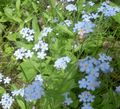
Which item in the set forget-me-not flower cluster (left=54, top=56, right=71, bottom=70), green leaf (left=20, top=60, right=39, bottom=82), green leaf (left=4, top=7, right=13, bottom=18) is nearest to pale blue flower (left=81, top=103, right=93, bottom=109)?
forget-me-not flower cluster (left=54, top=56, right=71, bottom=70)

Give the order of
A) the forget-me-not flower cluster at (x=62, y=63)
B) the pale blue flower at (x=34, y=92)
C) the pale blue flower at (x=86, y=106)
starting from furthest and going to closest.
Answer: the forget-me-not flower cluster at (x=62, y=63)
the pale blue flower at (x=86, y=106)
the pale blue flower at (x=34, y=92)

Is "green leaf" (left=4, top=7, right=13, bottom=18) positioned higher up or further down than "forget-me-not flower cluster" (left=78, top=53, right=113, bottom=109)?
higher up

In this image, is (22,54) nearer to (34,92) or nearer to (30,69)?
(30,69)

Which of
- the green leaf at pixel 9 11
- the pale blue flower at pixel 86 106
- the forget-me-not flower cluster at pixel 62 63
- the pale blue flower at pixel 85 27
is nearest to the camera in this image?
the pale blue flower at pixel 86 106

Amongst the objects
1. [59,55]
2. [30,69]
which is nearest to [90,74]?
[59,55]

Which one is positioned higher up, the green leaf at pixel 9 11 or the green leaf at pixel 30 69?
the green leaf at pixel 9 11

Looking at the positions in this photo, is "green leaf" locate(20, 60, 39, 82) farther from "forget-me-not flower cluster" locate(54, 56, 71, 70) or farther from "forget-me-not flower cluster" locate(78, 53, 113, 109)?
"forget-me-not flower cluster" locate(78, 53, 113, 109)

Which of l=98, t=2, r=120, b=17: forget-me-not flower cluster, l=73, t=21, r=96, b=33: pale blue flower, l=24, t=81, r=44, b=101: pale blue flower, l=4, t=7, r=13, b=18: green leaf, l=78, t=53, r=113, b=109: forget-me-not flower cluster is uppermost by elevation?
l=4, t=7, r=13, b=18: green leaf

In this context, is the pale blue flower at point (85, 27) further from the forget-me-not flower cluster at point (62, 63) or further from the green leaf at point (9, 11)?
the green leaf at point (9, 11)

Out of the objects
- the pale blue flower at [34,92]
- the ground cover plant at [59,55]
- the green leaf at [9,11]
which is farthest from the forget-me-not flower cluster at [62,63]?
the green leaf at [9,11]
